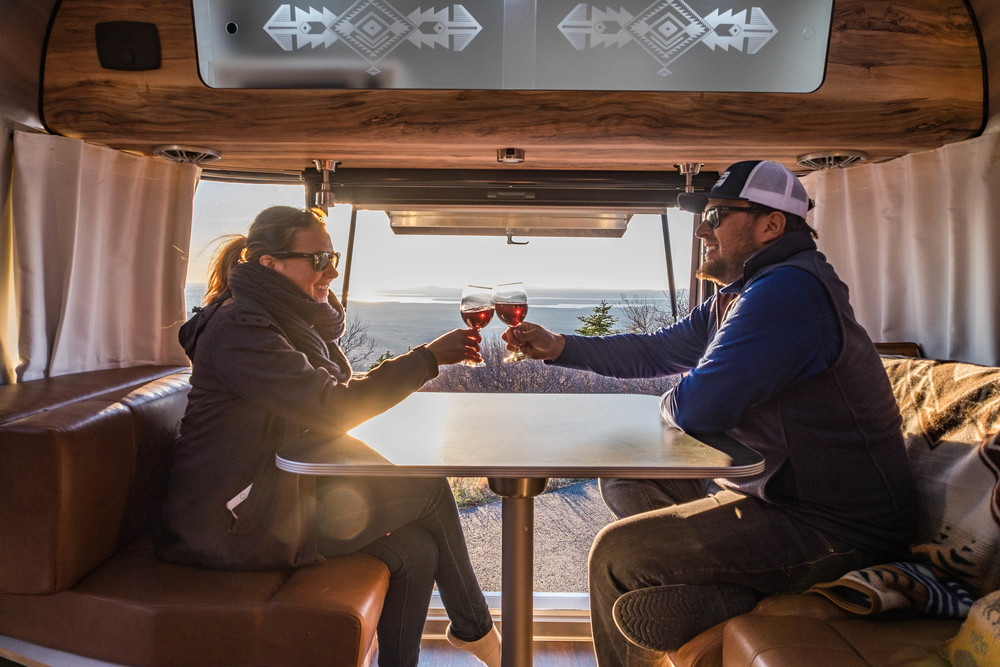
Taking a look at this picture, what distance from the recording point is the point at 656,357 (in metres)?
2.45

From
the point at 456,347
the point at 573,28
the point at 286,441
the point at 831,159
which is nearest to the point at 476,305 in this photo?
the point at 456,347

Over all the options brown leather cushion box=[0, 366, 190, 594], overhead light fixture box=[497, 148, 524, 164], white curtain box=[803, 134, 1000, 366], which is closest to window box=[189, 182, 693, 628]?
overhead light fixture box=[497, 148, 524, 164]

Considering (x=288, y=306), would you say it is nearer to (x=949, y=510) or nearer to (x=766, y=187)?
(x=766, y=187)

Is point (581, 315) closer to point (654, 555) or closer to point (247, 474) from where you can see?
point (654, 555)

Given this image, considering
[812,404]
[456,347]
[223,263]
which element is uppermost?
[223,263]

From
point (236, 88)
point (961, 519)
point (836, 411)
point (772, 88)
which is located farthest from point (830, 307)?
point (236, 88)

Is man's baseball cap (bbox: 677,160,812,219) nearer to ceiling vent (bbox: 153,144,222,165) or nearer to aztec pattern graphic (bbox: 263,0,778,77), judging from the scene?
aztec pattern graphic (bbox: 263,0,778,77)

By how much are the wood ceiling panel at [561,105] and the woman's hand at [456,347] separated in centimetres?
100

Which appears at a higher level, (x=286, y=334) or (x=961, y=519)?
(x=286, y=334)

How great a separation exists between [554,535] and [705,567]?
1.78 m

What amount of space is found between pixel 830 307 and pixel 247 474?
1.61 metres

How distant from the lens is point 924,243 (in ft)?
8.23

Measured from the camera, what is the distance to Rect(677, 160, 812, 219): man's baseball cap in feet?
6.34

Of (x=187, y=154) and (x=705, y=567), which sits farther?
(x=187, y=154)
